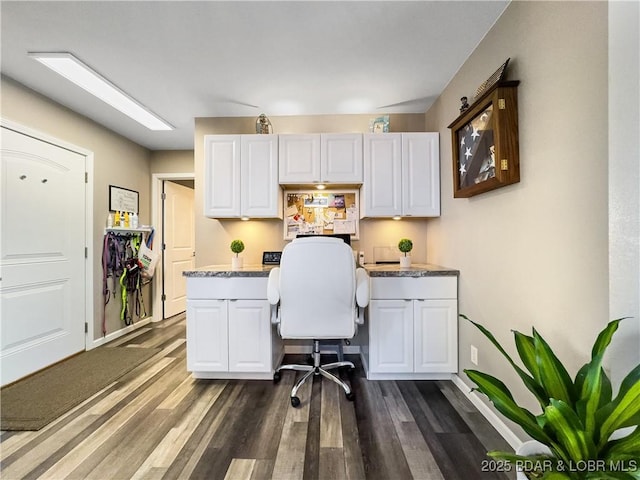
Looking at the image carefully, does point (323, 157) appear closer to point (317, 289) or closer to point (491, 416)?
point (317, 289)

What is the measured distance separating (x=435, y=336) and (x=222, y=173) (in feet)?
7.79

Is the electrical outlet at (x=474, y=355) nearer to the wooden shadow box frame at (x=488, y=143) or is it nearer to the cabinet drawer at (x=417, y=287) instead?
the cabinet drawer at (x=417, y=287)

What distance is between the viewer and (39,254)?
2412 mm

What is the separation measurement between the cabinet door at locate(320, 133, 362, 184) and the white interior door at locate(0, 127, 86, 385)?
8.45 feet

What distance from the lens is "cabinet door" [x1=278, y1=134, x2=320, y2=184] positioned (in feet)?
8.22

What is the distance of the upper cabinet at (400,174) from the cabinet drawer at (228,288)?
47.6 inches

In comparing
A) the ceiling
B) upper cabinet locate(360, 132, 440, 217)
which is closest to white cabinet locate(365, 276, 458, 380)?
upper cabinet locate(360, 132, 440, 217)

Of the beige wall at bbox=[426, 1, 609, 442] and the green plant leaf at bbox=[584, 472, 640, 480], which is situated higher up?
the beige wall at bbox=[426, 1, 609, 442]

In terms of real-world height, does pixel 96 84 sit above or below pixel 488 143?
above

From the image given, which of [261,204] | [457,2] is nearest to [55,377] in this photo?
[261,204]

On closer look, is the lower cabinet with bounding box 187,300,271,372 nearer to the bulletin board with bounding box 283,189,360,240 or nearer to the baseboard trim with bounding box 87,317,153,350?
the bulletin board with bounding box 283,189,360,240

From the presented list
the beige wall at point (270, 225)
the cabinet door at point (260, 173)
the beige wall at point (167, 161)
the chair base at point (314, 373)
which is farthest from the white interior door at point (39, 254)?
the chair base at point (314, 373)

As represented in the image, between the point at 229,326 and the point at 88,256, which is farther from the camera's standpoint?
the point at 88,256

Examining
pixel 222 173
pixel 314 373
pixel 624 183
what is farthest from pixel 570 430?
pixel 222 173
